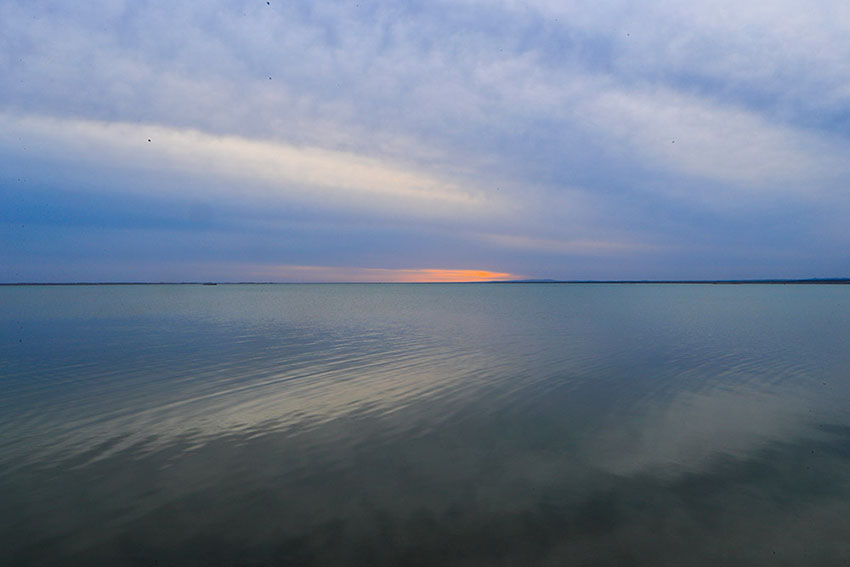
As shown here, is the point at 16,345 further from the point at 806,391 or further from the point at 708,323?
the point at 708,323

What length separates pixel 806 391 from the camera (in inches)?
610

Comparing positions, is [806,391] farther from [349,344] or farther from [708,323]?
[708,323]

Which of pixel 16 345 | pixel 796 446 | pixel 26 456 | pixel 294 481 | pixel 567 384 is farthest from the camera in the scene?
pixel 16 345

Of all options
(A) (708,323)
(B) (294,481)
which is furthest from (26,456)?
(A) (708,323)

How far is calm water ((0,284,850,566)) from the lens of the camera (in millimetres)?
6574

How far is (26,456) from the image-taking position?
31.7 feet

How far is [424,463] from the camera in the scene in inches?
372

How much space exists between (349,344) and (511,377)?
12.2 meters

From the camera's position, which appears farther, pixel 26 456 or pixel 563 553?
pixel 26 456

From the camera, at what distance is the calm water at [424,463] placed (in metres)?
6.57

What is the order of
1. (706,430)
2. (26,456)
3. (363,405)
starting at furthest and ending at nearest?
(363,405) < (706,430) < (26,456)

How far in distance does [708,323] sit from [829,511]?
3803cm

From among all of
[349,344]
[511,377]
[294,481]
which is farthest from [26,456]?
[349,344]

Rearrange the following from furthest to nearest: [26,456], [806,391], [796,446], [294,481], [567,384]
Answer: [567,384] → [806,391] → [796,446] → [26,456] → [294,481]
